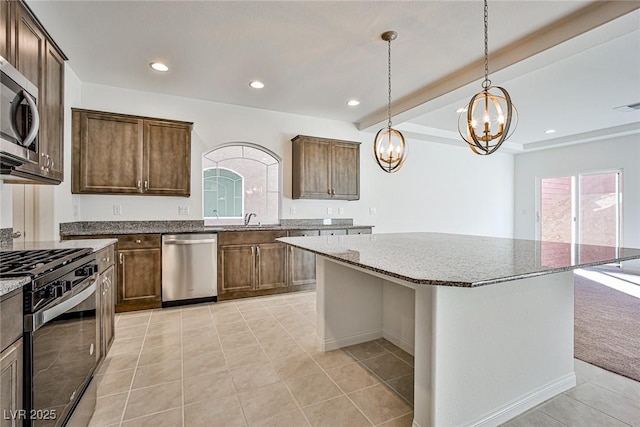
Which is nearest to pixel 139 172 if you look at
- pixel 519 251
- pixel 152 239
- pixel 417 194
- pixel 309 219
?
pixel 152 239

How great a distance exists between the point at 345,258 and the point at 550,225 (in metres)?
7.10

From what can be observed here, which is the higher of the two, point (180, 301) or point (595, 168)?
point (595, 168)

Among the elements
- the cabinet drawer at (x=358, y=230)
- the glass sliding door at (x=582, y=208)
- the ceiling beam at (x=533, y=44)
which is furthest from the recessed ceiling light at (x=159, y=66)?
the glass sliding door at (x=582, y=208)

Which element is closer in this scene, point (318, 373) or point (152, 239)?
point (318, 373)

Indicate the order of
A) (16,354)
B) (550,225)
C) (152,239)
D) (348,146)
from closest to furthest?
1. (16,354)
2. (152,239)
3. (348,146)
4. (550,225)

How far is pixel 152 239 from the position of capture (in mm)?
3486

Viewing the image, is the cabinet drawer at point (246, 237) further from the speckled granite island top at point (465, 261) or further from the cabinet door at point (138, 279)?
the speckled granite island top at point (465, 261)

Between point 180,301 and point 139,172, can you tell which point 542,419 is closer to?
point 180,301

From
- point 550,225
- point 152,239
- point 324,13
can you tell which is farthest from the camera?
point 550,225

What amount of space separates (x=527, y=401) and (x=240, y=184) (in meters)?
4.07

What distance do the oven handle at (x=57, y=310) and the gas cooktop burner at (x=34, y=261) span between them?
0.16m

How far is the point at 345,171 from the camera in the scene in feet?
16.0

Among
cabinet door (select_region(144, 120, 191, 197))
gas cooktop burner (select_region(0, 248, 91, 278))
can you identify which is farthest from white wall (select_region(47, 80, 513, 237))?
gas cooktop burner (select_region(0, 248, 91, 278))

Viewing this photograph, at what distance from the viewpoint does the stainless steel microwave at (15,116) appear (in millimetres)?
1517
